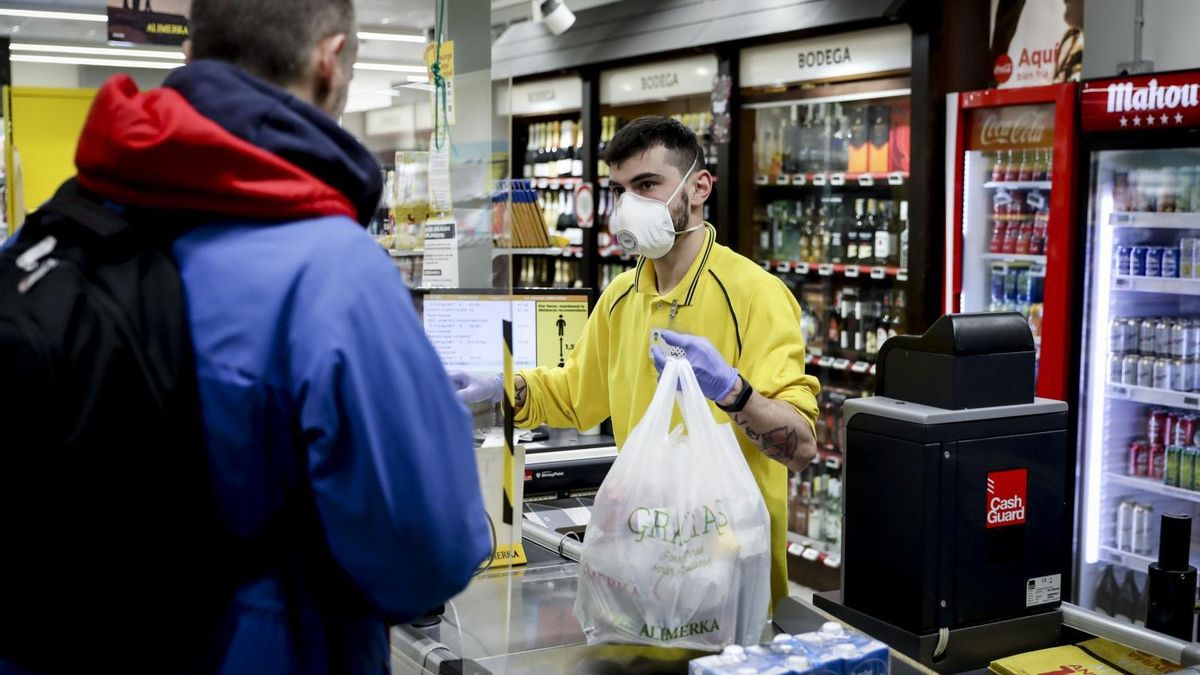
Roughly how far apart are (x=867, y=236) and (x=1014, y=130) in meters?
1.16

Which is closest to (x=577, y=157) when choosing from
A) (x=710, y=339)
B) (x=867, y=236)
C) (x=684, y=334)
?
(x=867, y=236)

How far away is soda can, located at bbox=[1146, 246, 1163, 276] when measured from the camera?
480 cm

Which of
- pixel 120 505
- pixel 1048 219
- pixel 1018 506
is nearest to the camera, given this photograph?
pixel 120 505

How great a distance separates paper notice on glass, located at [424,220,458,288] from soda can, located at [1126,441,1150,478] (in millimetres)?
3835

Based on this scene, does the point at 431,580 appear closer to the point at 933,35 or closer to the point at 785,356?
the point at 785,356

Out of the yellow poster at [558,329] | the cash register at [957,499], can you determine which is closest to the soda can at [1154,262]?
the yellow poster at [558,329]

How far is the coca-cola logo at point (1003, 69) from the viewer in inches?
210

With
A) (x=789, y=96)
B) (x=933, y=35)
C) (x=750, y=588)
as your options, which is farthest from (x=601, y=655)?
(x=789, y=96)

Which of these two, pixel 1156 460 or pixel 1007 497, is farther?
pixel 1156 460

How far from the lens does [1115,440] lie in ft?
16.8

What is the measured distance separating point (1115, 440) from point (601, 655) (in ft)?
12.8

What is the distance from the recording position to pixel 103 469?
1107 mm

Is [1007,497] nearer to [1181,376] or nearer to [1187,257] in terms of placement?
[1187,257]

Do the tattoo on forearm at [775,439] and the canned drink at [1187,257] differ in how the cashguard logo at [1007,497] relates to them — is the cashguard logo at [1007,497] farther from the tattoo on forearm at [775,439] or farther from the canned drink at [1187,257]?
the canned drink at [1187,257]
